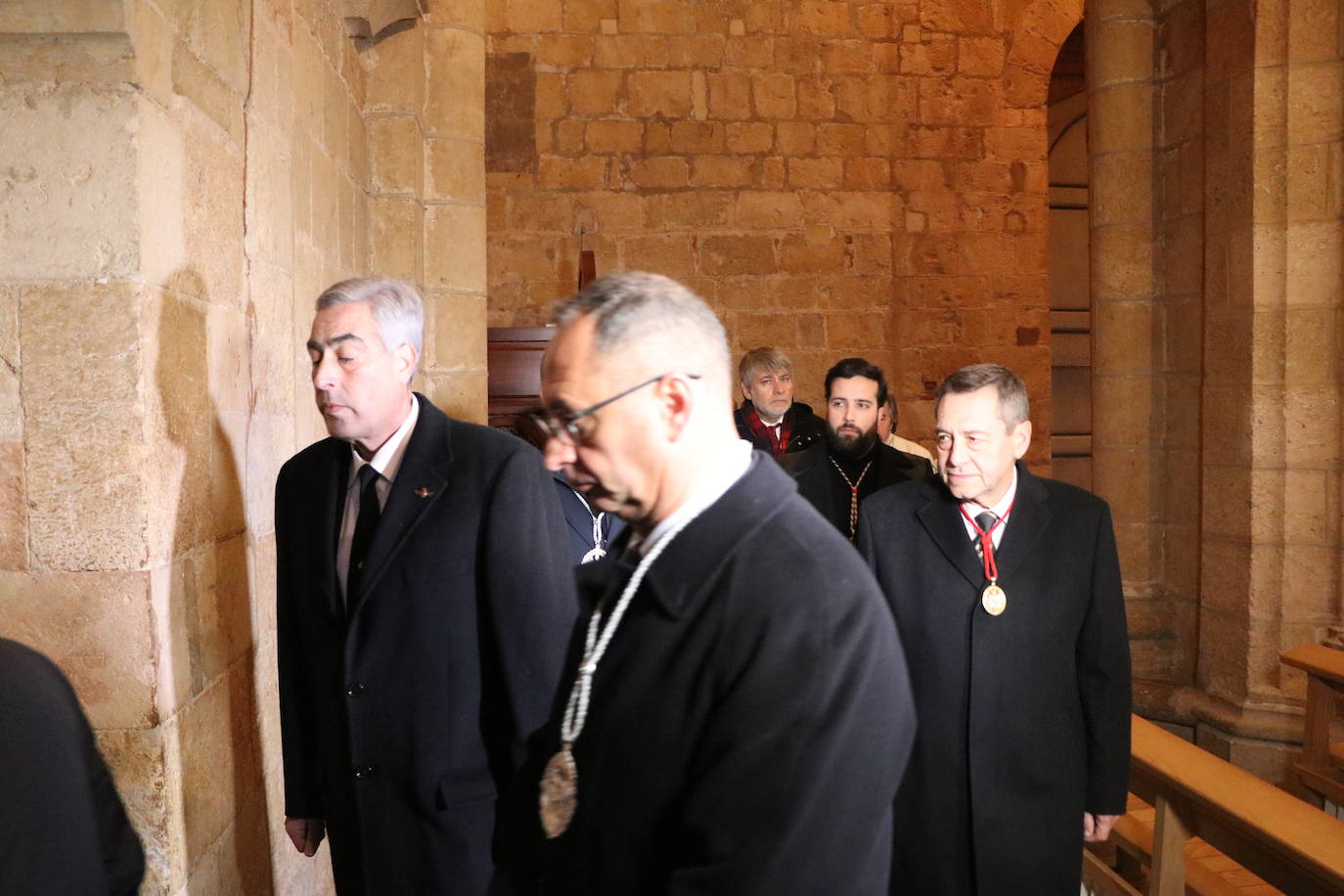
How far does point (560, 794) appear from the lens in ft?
3.73

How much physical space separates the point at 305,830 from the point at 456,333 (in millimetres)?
2760

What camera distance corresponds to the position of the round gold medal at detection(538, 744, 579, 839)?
3.71ft

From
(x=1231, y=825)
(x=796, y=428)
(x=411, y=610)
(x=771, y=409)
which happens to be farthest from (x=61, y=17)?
(x=796, y=428)

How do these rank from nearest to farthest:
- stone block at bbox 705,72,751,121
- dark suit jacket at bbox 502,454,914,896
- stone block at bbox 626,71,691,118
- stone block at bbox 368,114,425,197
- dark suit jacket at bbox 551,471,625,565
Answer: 1. dark suit jacket at bbox 502,454,914,896
2. dark suit jacket at bbox 551,471,625,565
3. stone block at bbox 368,114,425,197
4. stone block at bbox 626,71,691,118
5. stone block at bbox 705,72,751,121

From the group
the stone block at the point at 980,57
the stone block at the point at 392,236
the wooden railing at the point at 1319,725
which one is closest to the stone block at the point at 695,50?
the stone block at the point at 980,57

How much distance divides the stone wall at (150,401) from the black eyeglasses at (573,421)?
41.2 inches

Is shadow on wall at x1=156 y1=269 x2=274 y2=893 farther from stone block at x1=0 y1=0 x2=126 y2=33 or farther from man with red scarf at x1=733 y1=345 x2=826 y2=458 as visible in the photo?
man with red scarf at x1=733 y1=345 x2=826 y2=458

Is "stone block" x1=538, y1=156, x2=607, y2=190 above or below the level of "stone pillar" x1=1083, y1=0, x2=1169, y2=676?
above

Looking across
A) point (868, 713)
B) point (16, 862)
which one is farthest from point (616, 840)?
point (16, 862)

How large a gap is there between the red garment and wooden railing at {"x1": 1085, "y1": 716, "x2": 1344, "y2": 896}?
217cm

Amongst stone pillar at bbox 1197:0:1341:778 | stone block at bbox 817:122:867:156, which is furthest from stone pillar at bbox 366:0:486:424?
stone block at bbox 817:122:867:156

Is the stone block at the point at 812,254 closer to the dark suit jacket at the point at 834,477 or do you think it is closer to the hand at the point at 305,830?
the dark suit jacket at the point at 834,477

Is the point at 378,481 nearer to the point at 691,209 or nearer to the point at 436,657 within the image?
the point at 436,657

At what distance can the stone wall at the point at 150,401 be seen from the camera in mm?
1805
